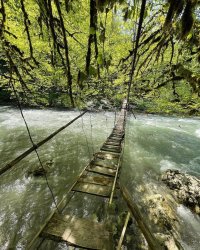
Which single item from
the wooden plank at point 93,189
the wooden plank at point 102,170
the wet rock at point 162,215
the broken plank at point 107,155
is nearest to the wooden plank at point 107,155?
the broken plank at point 107,155

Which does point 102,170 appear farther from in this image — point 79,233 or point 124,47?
point 124,47

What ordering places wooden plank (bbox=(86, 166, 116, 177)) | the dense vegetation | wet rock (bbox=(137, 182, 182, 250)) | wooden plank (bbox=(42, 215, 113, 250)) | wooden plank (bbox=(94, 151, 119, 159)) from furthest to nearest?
wooden plank (bbox=(94, 151, 119, 159)) → wooden plank (bbox=(86, 166, 116, 177)) → wet rock (bbox=(137, 182, 182, 250)) → the dense vegetation → wooden plank (bbox=(42, 215, 113, 250))

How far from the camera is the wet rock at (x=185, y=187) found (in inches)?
186

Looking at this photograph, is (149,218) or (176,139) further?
(176,139)

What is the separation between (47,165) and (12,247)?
3.21m

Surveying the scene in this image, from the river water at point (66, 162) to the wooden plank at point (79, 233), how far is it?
5.19 ft

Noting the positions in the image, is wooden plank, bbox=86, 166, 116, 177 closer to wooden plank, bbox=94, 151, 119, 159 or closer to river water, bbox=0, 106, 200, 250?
wooden plank, bbox=94, 151, 119, 159

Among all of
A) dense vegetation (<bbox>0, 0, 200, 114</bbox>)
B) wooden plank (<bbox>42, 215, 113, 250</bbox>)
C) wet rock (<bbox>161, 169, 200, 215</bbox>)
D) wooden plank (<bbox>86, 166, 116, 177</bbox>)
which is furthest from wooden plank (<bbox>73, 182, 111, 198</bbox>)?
wet rock (<bbox>161, 169, 200, 215</bbox>)

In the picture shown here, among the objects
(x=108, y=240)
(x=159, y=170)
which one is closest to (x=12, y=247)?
(x=108, y=240)

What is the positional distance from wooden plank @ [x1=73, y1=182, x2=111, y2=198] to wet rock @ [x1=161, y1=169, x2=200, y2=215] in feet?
8.13

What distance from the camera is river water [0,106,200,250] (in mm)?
4145

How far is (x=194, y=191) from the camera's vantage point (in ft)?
16.5

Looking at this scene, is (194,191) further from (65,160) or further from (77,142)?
(77,142)

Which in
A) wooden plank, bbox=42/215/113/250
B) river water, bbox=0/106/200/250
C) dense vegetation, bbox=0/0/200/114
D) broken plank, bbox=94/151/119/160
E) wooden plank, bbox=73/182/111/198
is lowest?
river water, bbox=0/106/200/250
